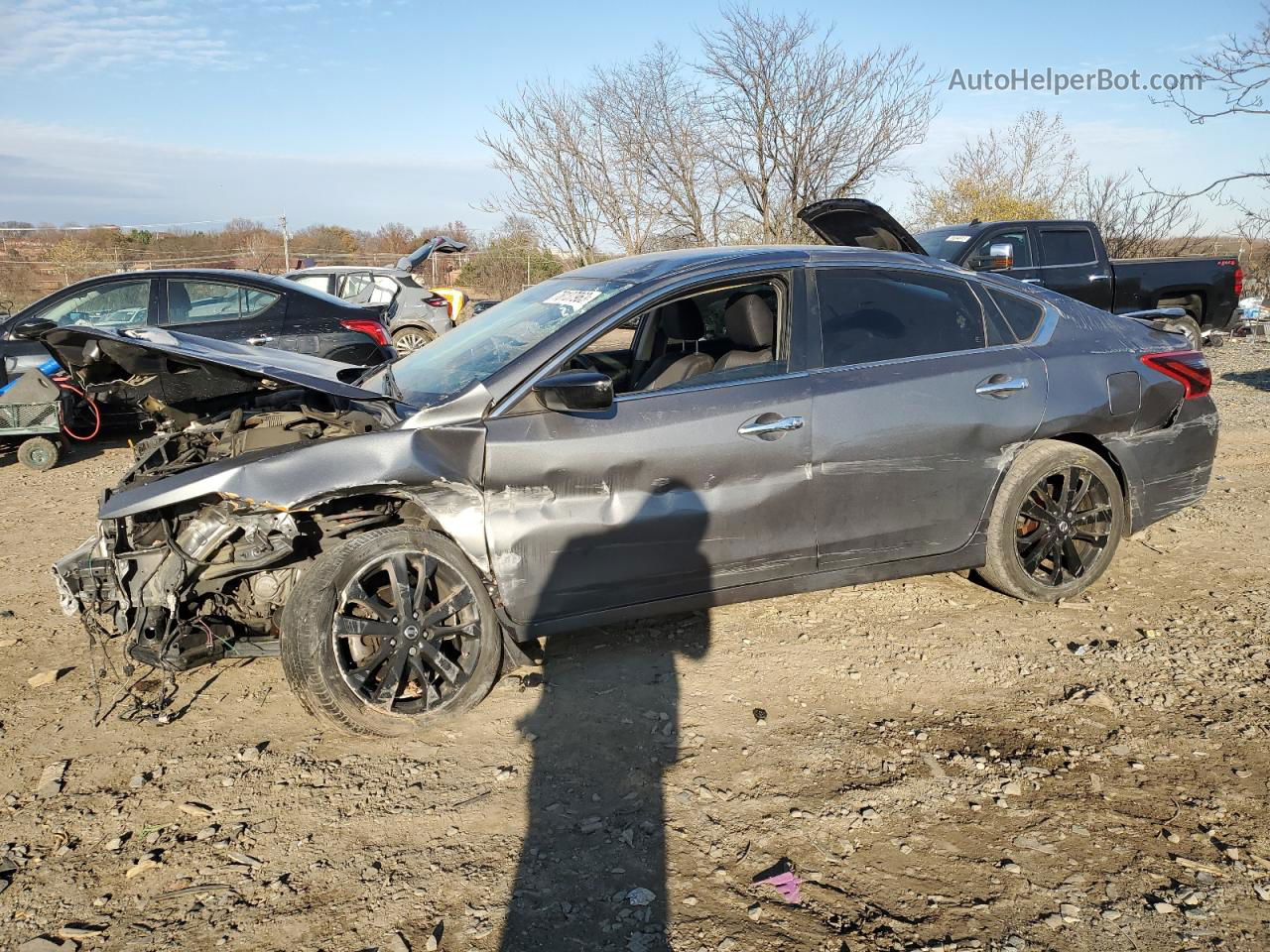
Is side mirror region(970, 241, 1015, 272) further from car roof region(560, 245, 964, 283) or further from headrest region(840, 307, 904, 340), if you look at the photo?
headrest region(840, 307, 904, 340)

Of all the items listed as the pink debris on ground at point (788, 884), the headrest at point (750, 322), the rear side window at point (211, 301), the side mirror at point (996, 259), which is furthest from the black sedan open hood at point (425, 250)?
the pink debris on ground at point (788, 884)

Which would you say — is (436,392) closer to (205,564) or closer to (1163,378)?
(205,564)

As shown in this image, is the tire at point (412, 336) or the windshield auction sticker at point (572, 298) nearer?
the windshield auction sticker at point (572, 298)

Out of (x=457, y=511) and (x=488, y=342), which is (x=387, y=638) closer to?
(x=457, y=511)

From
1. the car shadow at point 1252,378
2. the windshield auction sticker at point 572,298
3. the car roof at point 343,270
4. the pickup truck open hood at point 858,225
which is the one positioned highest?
the car roof at point 343,270

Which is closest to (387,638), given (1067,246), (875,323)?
(875,323)

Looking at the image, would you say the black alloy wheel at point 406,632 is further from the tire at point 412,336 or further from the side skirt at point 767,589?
the tire at point 412,336

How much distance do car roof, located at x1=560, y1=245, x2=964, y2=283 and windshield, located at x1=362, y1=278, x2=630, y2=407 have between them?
12 cm

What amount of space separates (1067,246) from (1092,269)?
0.43m

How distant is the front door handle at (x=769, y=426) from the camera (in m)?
3.73

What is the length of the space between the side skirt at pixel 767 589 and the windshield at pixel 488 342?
3.17 ft

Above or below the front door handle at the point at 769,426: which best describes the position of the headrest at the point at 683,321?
above

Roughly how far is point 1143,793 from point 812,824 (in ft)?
3.60

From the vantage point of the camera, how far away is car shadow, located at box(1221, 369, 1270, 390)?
1141cm
